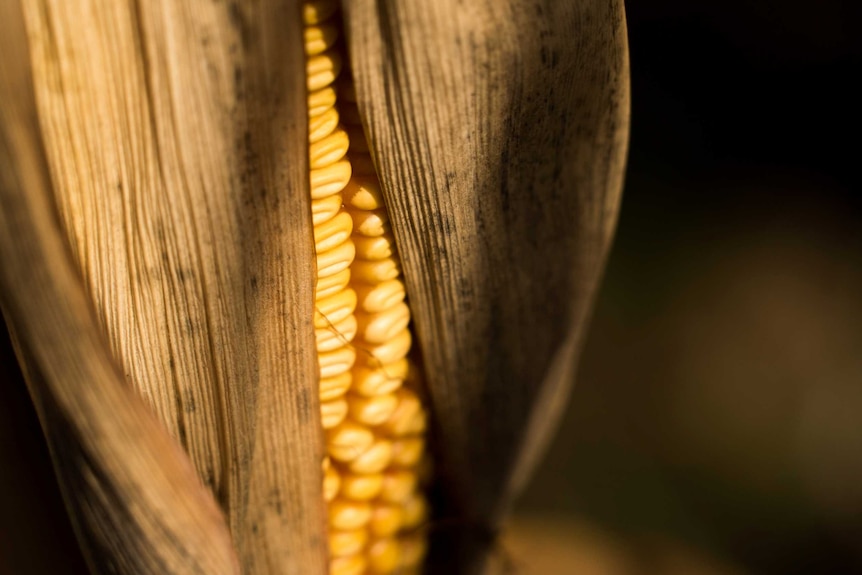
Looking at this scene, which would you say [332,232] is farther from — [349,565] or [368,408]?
[349,565]

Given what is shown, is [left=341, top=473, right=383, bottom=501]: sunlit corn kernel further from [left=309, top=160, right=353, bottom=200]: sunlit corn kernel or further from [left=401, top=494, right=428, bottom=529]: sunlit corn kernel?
[left=309, top=160, right=353, bottom=200]: sunlit corn kernel

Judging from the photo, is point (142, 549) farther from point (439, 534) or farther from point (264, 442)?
point (439, 534)

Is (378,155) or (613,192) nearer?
(378,155)

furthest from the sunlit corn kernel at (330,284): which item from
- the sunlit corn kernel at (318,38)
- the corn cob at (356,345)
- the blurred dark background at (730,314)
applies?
the blurred dark background at (730,314)

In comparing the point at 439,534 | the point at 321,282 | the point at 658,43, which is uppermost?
the point at 658,43

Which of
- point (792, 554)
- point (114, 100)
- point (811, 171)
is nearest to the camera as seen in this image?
point (114, 100)

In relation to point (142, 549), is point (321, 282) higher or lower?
higher

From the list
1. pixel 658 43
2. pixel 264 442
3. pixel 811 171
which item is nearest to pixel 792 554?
pixel 811 171
